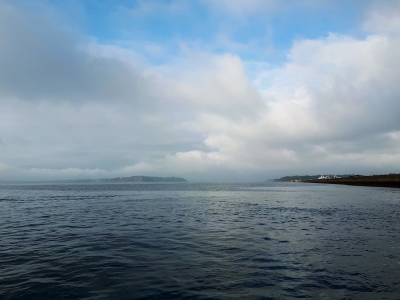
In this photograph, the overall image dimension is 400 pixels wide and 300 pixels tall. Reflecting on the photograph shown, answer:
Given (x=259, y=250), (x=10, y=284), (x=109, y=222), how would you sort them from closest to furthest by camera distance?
1. (x=10, y=284)
2. (x=259, y=250)
3. (x=109, y=222)

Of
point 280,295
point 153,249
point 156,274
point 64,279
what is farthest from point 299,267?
point 64,279

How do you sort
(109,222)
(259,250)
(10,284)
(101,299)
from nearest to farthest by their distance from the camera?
1. (101,299)
2. (10,284)
3. (259,250)
4. (109,222)

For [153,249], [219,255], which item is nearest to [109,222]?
[153,249]

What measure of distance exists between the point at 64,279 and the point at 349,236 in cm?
2141

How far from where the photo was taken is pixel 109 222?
104 ft

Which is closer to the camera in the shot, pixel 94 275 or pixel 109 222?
pixel 94 275

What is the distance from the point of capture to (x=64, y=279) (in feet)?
44.6

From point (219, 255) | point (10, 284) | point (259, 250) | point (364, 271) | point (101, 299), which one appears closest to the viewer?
point (101, 299)

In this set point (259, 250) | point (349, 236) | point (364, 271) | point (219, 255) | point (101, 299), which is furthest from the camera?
point (349, 236)

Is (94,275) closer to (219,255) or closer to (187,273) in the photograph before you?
(187,273)

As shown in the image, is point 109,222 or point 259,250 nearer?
point 259,250

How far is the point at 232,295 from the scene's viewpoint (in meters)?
11.7

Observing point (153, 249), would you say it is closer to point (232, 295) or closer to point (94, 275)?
point (94, 275)

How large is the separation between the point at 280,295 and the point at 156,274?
240 inches
